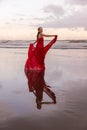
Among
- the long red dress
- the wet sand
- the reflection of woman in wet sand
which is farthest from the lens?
the long red dress

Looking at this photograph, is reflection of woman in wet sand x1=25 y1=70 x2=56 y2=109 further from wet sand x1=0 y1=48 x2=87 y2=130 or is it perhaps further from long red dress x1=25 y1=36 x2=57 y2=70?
long red dress x1=25 y1=36 x2=57 y2=70

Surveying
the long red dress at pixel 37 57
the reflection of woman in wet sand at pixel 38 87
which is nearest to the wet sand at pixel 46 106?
the reflection of woman in wet sand at pixel 38 87

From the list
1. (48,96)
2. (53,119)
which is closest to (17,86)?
(48,96)

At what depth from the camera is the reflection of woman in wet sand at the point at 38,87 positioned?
30.2 feet

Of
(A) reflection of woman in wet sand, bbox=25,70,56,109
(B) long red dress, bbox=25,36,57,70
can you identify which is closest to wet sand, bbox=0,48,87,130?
(A) reflection of woman in wet sand, bbox=25,70,56,109

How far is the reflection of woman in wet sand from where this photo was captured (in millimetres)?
9195

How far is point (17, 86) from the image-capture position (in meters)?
11.2

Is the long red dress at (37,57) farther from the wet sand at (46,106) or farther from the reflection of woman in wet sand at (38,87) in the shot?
the wet sand at (46,106)

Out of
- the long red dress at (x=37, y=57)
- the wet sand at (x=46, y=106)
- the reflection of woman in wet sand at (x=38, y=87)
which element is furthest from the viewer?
the long red dress at (x=37, y=57)

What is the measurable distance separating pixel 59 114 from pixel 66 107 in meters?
0.68

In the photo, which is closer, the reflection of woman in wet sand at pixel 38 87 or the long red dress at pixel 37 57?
the reflection of woman in wet sand at pixel 38 87

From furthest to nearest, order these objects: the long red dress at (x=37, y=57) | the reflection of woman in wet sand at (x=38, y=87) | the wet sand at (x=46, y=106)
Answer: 1. the long red dress at (x=37, y=57)
2. the reflection of woman in wet sand at (x=38, y=87)
3. the wet sand at (x=46, y=106)

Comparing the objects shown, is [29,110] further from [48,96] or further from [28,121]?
[48,96]

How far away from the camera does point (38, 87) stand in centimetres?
1084
